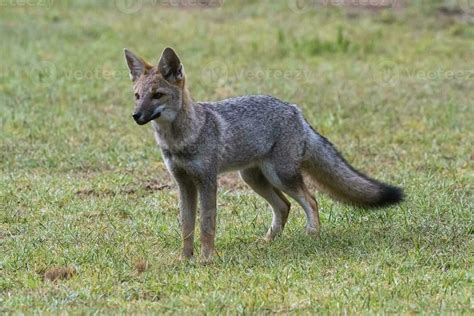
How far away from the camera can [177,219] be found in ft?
27.3

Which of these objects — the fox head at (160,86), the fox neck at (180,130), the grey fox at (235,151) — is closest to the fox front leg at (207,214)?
the grey fox at (235,151)

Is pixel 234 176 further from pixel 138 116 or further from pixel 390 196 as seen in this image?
pixel 138 116

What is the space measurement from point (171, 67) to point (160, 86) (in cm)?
17

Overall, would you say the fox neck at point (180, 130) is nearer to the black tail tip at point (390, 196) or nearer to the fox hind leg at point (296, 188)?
the fox hind leg at point (296, 188)

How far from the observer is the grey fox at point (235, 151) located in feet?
23.2

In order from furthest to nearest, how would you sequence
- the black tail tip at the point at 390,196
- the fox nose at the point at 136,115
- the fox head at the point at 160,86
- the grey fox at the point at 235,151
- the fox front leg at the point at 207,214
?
the black tail tip at the point at 390,196 → the fox front leg at the point at 207,214 → the grey fox at the point at 235,151 → the fox head at the point at 160,86 → the fox nose at the point at 136,115

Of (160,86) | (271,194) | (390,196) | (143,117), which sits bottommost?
(271,194)

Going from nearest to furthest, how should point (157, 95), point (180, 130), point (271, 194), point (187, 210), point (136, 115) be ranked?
1. point (136, 115)
2. point (157, 95)
3. point (180, 130)
4. point (187, 210)
5. point (271, 194)

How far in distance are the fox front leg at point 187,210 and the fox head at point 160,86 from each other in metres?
0.54

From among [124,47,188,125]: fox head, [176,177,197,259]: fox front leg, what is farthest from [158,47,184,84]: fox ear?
[176,177,197,259]: fox front leg

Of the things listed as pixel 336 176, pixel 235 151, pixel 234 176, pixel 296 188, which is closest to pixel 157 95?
pixel 235 151

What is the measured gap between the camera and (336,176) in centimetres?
799

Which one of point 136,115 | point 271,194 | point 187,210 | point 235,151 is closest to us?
point 136,115

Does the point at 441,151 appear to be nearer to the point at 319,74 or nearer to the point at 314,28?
the point at 319,74
